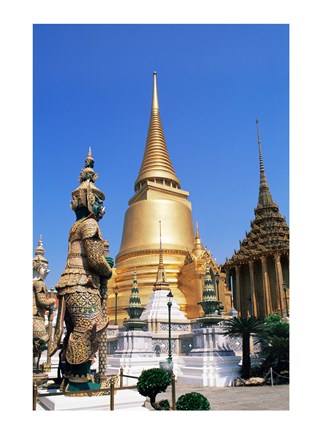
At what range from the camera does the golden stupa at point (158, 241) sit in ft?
72.5

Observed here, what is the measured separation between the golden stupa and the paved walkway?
10.2m

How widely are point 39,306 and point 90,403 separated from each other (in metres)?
4.75

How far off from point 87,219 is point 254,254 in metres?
29.9

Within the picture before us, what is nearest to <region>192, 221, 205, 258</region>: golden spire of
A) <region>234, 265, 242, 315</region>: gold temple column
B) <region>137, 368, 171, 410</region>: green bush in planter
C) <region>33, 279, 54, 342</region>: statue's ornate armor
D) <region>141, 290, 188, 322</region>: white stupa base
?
<region>141, 290, 188, 322</region>: white stupa base

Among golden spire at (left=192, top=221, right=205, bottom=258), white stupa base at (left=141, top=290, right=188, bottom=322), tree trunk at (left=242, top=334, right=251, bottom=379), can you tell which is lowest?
tree trunk at (left=242, top=334, right=251, bottom=379)

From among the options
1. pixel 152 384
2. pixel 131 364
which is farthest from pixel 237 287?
pixel 152 384

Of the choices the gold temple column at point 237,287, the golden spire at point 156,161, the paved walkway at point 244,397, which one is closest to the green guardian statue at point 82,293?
the paved walkway at point 244,397

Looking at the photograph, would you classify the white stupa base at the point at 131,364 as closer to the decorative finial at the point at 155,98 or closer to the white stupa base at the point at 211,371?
the white stupa base at the point at 211,371

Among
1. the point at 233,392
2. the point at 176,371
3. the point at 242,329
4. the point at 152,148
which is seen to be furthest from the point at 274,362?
the point at 152,148

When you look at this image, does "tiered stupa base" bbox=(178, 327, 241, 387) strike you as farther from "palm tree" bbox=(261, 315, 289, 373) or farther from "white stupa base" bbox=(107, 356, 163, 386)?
"white stupa base" bbox=(107, 356, 163, 386)

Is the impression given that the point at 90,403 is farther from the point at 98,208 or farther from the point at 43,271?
the point at 43,271

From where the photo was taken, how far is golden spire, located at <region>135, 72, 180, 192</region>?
2905 centimetres

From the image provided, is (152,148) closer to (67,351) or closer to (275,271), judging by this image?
(275,271)

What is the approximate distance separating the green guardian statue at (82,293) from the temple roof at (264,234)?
28.4 metres
